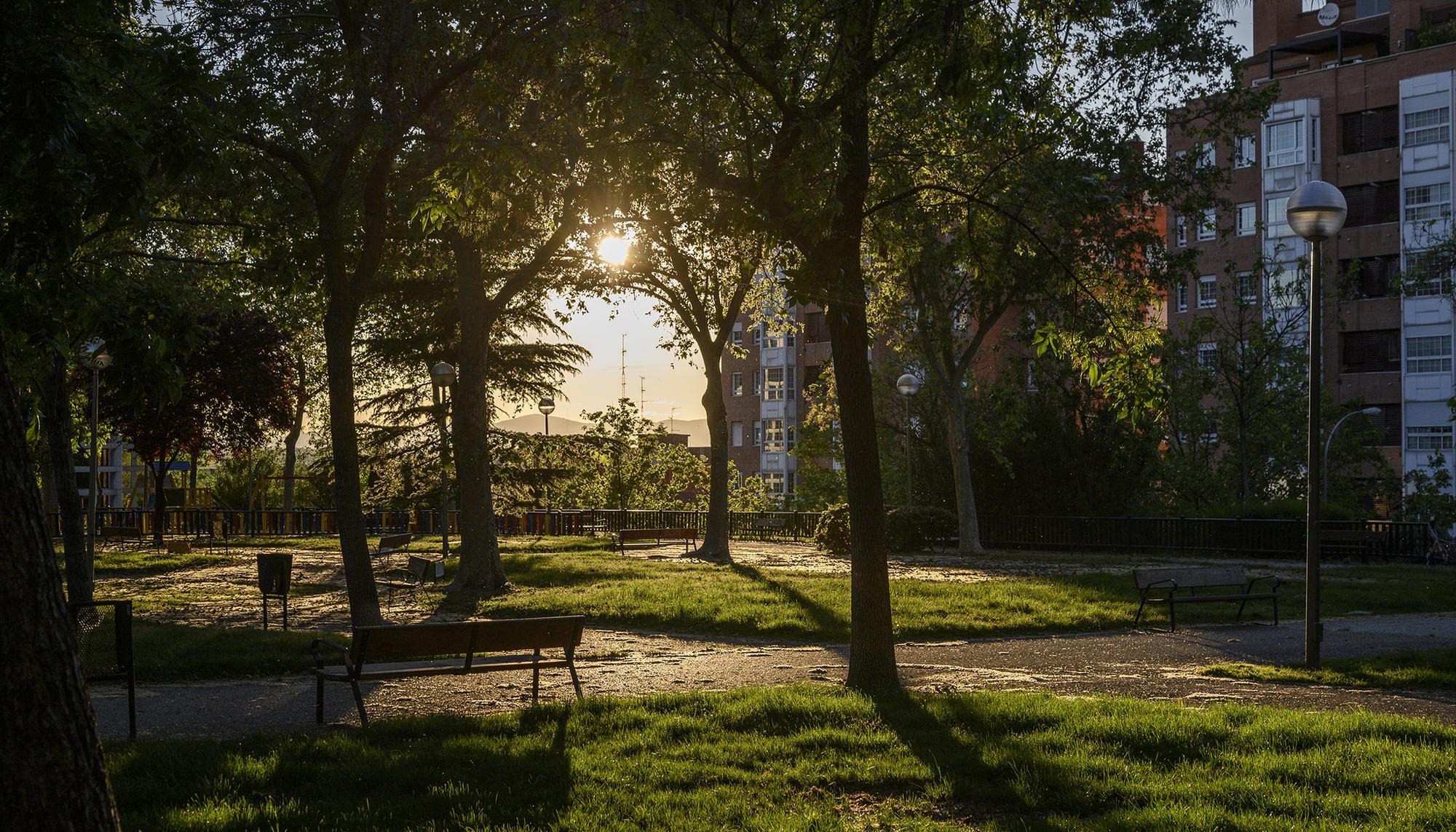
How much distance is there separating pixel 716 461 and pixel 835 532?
3.86m

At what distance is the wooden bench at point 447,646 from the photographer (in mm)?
9188

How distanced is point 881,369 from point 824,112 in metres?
Answer: 35.2

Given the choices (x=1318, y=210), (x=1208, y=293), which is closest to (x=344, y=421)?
(x=1318, y=210)

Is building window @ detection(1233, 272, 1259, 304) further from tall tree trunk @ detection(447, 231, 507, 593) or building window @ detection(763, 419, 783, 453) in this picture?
building window @ detection(763, 419, 783, 453)

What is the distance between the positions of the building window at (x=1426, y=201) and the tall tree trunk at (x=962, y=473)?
33567 mm

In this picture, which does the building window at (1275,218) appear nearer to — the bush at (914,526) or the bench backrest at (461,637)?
the bush at (914,526)

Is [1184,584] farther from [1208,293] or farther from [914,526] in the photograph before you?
[1208,293]

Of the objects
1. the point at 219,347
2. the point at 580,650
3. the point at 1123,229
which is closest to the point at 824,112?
the point at 580,650

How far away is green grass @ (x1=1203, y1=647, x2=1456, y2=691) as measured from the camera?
11.3m

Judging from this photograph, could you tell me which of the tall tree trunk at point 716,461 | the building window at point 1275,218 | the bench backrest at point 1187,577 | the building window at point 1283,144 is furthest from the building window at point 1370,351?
the bench backrest at point 1187,577

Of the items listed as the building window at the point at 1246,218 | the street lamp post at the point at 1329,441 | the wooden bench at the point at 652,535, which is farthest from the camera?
the building window at the point at 1246,218

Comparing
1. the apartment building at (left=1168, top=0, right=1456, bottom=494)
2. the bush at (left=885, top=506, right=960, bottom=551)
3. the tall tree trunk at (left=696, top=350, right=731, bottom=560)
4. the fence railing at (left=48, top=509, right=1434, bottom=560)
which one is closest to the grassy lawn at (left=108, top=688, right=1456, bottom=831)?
the tall tree trunk at (left=696, top=350, right=731, bottom=560)

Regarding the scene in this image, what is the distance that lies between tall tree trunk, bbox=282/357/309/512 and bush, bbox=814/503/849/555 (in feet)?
55.4

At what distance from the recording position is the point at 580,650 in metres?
14.2
